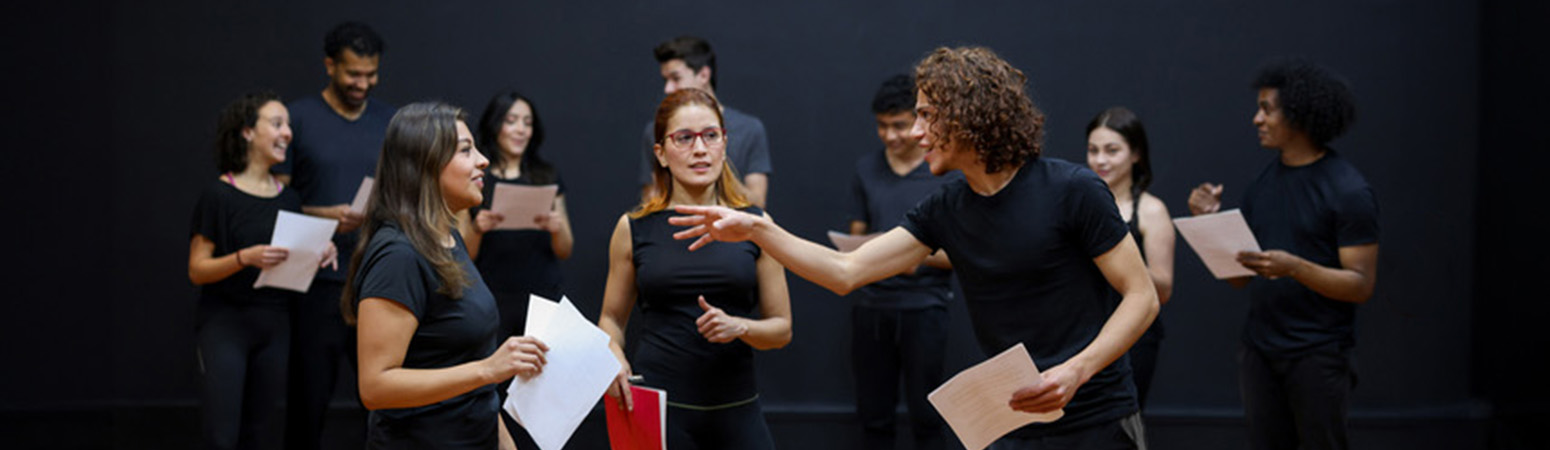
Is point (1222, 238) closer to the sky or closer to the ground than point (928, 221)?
closer to the ground

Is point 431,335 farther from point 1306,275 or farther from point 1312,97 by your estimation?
point 1312,97

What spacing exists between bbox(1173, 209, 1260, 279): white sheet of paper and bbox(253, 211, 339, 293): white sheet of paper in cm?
263

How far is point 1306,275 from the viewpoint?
332cm

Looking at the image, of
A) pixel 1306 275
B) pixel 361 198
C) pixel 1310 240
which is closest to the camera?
pixel 1306 275

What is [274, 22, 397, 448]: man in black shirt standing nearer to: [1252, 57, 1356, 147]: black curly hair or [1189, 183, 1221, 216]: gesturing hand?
[1189, 183, 1221, 216]: gesturing hand

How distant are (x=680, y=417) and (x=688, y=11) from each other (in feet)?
9.81

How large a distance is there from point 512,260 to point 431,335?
2178 millimetres

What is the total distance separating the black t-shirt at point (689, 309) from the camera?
2.74 metres

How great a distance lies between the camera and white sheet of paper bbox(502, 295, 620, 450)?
2.27 m

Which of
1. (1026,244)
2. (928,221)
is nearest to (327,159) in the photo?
(928,221)

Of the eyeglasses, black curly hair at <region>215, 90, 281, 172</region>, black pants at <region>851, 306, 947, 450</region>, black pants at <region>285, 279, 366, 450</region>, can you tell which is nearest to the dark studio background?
black pants at <region>851, 306, 947, 450</region>

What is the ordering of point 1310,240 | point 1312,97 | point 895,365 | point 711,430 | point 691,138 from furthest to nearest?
point 895,365 < point 1312,97 < point 1310,240 < point 691,138 < point 711,430

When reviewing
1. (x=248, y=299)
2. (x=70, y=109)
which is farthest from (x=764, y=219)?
(x=70, y=109)

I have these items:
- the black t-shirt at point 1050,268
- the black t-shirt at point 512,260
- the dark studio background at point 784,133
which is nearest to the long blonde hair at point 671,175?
the black t-shirt at point 1050,268
